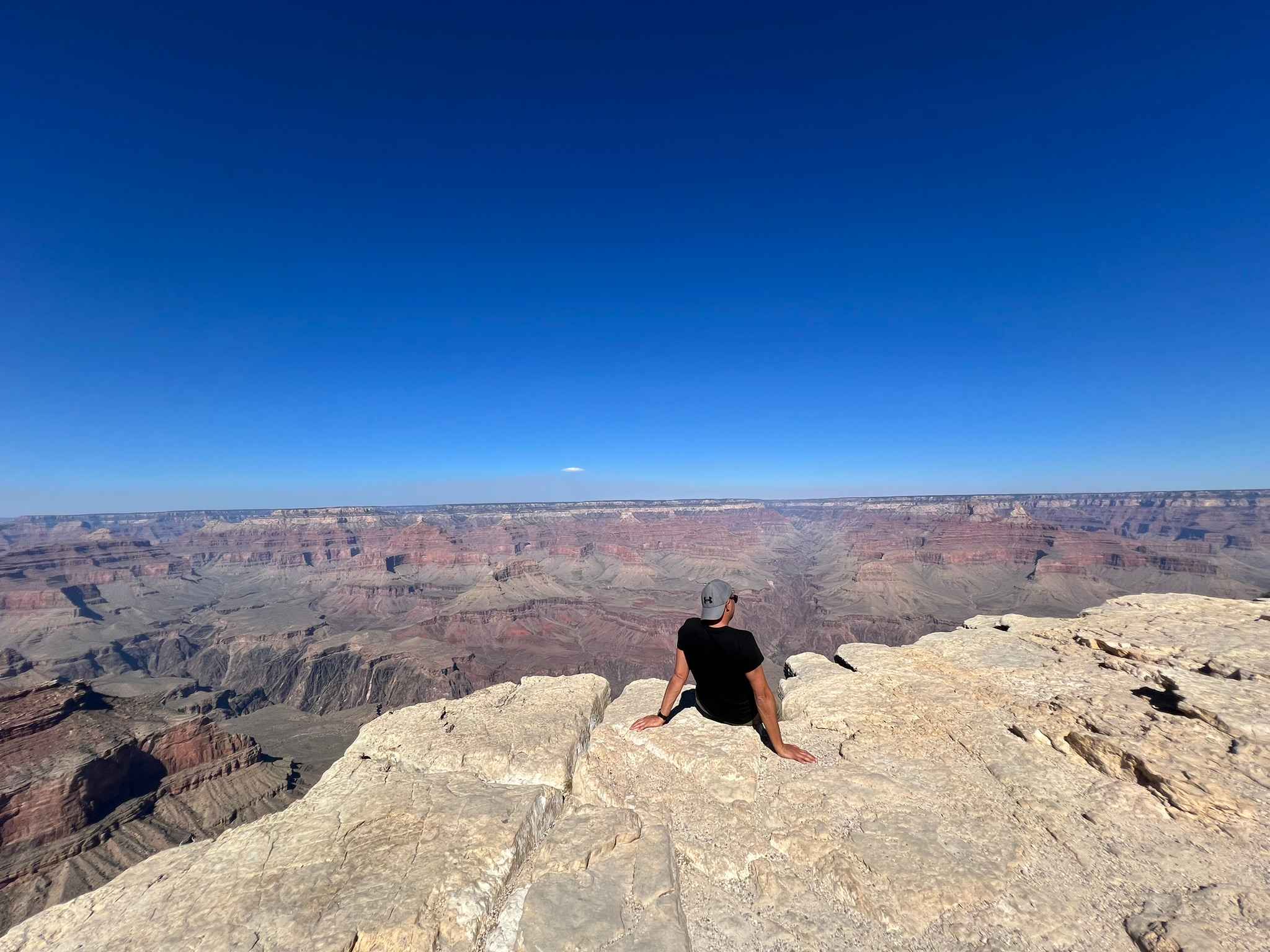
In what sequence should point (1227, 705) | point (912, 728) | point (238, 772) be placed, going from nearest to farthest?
point (1227, 705), point (912, 728), point (238, 772)

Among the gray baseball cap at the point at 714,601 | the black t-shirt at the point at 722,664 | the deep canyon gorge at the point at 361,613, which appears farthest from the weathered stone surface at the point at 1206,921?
the deep canyon gorge at the point at 361,613

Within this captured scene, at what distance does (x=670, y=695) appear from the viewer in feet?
16.4

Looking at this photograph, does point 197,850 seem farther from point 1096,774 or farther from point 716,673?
point 1096,774

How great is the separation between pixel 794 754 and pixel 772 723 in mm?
373

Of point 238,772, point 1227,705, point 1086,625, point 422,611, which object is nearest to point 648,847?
point 1227,705

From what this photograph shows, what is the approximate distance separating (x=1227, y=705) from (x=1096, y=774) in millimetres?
1763

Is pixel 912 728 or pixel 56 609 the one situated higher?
pixel 912 728

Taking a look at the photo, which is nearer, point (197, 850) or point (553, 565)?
point (197, 850)

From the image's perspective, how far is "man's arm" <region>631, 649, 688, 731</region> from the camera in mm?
4766

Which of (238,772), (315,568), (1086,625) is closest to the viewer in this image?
(1086,625)

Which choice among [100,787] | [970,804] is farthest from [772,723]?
[100,787]

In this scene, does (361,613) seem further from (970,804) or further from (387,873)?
(970,804)

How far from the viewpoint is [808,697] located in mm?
6258

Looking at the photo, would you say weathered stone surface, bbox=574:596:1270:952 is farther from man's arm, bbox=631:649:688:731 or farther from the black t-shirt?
the black t-shirt
